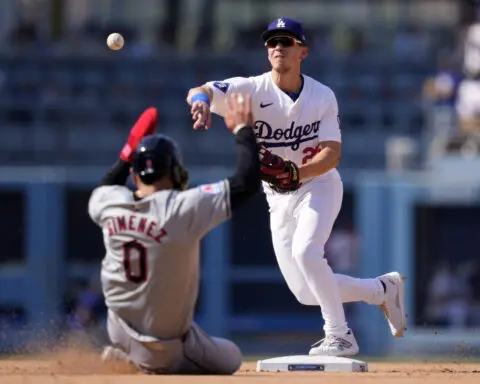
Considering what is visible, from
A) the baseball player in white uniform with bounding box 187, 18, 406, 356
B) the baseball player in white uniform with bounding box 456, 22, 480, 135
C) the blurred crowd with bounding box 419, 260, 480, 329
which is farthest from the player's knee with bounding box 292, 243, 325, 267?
the blurred crowd with bounding box 419, 260, 480, 329

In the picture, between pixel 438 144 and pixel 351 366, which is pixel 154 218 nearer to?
pixel 351 366

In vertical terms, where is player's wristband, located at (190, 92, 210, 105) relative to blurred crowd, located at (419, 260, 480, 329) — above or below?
above

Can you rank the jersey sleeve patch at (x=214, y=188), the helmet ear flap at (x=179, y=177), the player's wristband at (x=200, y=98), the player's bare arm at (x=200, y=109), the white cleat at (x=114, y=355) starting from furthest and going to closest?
the player's wristband at (x=200, y=98) → the player's bare arm at (x=200, y=109) → the white cleat at (x=114, y=355) → the helmet ear flap at (x=179, y=177) → the jersey sleeve patch at (x=214, y=188)

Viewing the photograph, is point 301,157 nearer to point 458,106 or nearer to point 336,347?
point 336,347

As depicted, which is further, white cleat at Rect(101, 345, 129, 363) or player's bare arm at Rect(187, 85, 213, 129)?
player's bare arm at Rect(187, 85, 213, 129)

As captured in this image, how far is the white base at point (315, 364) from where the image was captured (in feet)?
21.0

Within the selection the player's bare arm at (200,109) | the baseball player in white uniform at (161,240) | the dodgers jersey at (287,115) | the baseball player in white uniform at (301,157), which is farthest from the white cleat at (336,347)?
the player's bare arm at (200,109)

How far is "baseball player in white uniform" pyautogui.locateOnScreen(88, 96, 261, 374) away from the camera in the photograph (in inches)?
206

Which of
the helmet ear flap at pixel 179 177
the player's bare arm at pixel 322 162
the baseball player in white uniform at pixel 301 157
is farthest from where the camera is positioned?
the baseball player in white uniform at pixel 301 157

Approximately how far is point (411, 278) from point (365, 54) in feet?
10.0

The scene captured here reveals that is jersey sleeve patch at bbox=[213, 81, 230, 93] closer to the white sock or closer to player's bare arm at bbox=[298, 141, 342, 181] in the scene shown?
player's bare arm at bbox=[298, 141, 342, 181]

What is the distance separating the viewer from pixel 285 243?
22.0ft

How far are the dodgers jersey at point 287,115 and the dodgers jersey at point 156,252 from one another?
1.36m

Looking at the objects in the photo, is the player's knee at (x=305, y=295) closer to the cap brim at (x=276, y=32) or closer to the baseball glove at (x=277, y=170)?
the baseball glove at (x=277, y=170)
